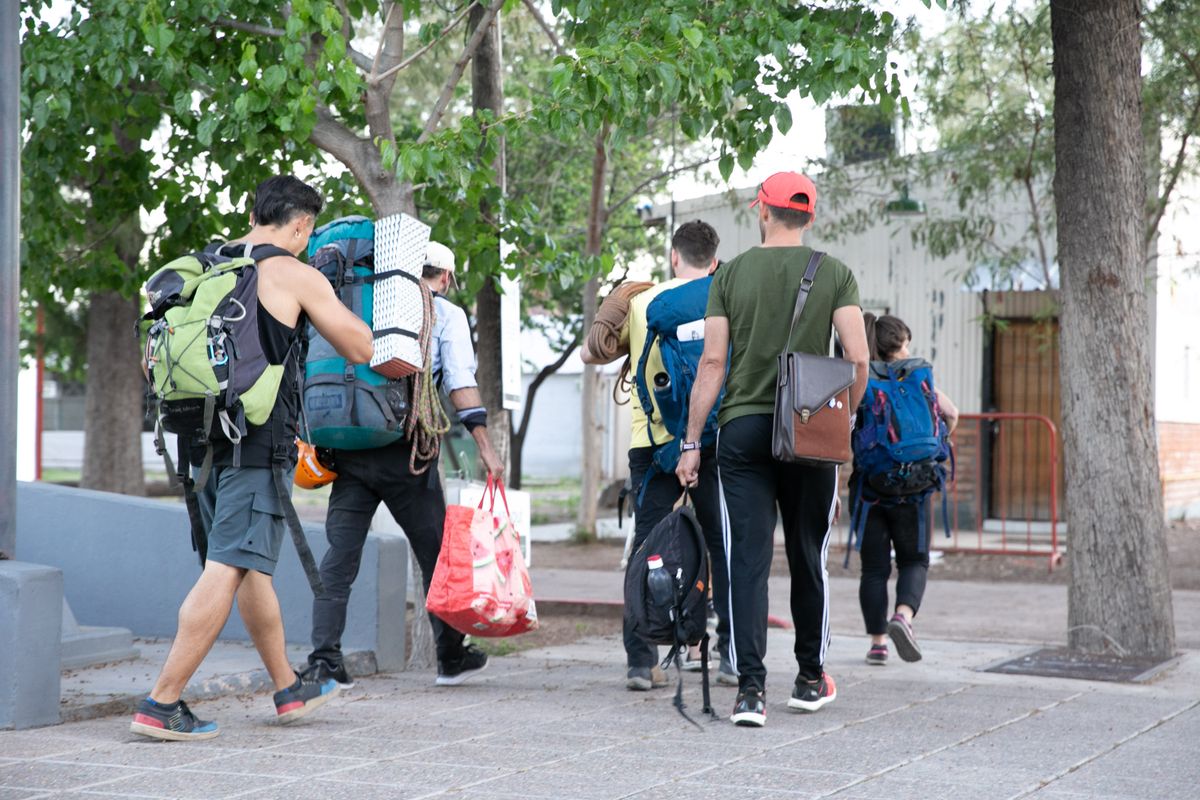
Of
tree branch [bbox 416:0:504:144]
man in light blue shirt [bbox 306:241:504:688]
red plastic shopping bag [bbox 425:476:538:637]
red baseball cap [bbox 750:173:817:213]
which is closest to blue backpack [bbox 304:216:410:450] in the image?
man in light blue shirt [bbox 306:241:504:688]

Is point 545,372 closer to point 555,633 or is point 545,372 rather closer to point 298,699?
point 555,633

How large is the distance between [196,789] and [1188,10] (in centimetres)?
758

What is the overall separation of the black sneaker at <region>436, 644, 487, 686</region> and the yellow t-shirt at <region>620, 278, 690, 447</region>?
1.13 meters

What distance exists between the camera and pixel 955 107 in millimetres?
13742

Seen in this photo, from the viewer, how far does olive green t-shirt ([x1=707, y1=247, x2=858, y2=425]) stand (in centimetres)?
541

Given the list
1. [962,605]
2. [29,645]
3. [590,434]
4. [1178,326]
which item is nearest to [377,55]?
[29,645]

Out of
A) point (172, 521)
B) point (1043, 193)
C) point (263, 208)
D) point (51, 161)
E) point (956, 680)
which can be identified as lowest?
point (956, 680)

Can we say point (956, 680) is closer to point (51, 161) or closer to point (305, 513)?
point (51, 161)

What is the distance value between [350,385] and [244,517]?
0.91 meters

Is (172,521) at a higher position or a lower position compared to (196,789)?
higher

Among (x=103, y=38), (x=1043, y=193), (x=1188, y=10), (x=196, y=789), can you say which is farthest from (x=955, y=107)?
(x=196, y=789)

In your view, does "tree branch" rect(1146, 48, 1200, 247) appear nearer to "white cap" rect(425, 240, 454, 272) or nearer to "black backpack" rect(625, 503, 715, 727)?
"white cap" rect(425, 240, 454, 272)

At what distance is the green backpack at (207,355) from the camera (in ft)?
15.6

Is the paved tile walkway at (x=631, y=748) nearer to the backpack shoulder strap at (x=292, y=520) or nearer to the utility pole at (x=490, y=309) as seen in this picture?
the backpack shoulder strap at (x=292, y=520)
